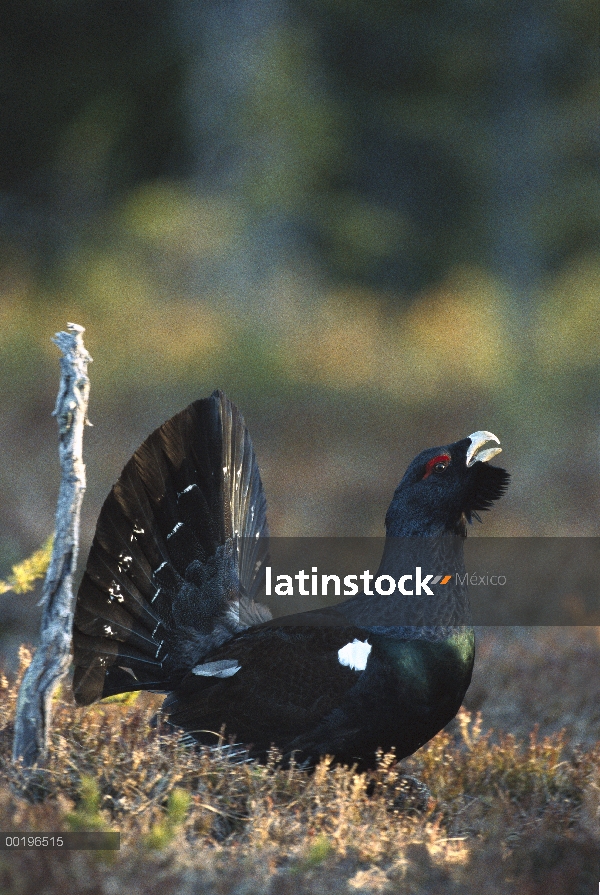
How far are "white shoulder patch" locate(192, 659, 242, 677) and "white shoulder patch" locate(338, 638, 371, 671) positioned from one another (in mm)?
415

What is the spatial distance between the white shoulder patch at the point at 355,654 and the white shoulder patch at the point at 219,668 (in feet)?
1.36

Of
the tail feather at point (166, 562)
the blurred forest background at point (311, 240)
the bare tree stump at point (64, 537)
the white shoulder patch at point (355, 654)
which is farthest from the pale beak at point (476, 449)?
the blurred forest background at point (311, 240)

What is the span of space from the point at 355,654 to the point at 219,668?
547 millimetres

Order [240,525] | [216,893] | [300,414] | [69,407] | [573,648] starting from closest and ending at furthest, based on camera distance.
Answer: [216,893] → [69,407] → [240,525] → [573,648] → [300,414]

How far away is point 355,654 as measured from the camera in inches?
146

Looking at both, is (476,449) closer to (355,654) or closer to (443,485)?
(443,485)

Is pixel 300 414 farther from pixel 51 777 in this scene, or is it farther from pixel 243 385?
pixel 51 777

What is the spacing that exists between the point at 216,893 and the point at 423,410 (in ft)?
27.0

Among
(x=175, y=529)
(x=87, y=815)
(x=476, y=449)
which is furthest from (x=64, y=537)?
(x=476, y=449)

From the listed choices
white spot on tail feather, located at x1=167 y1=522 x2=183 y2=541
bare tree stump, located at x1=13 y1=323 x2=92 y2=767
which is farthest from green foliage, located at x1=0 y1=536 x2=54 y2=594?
white spot on tail feather, located at x1=167 y1=522 x2=183 y2=541

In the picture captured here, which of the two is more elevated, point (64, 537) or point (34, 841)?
point (64, 537)

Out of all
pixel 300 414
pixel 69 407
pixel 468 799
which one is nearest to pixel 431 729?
pixel 468 799

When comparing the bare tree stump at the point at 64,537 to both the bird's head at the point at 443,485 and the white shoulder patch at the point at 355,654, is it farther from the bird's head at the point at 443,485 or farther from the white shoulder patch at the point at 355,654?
the bird's head at the point at 443,485

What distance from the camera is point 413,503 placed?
152 inches
